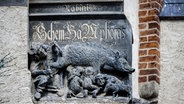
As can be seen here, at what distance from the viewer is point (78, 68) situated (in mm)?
11508

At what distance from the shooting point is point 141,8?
1180cm

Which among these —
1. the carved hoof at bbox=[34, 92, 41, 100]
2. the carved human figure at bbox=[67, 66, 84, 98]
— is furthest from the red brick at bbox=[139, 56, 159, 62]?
the carved hoof at bbox=[34, 92, 41, 100]

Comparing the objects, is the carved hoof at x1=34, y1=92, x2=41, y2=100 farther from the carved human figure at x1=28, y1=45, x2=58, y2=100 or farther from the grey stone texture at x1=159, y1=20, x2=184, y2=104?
the grey stone texture at x1=159, y1=20, x2=184, y2=104

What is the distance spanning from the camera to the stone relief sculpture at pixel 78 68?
11.4m

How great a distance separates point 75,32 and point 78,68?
437mm

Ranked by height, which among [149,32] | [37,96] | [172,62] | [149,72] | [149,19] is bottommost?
[37,96]

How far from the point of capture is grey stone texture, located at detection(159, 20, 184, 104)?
37.6ft

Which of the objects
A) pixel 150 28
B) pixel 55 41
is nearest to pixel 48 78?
pixel 55 41

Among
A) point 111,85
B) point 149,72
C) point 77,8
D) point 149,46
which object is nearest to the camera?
point 111,85

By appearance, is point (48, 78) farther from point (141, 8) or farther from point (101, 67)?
point (141, 8)

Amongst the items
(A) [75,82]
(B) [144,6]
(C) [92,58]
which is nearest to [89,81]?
(A) [75,82]

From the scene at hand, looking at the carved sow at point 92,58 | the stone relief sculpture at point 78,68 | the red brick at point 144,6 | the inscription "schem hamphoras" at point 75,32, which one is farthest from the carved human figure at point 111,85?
the red brick at point 144,6

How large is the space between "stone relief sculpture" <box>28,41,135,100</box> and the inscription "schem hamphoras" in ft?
0.33

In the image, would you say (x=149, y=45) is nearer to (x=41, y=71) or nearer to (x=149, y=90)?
(x=149, y=90)
